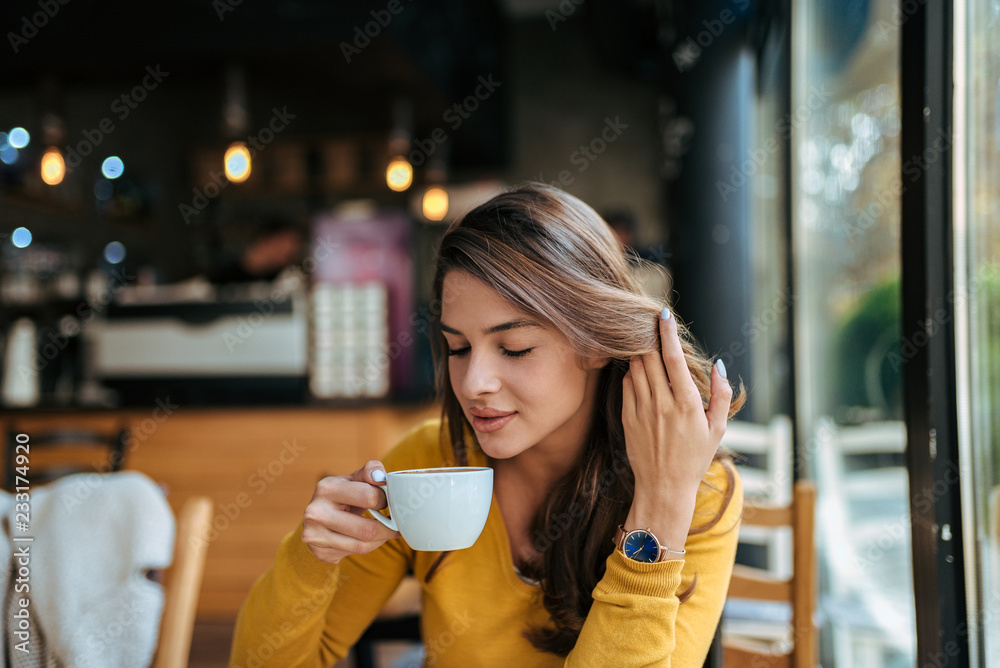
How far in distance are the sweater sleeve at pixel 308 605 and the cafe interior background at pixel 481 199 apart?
1.80ft

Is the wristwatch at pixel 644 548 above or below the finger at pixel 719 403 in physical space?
below

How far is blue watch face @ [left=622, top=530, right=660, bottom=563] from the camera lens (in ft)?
2.90

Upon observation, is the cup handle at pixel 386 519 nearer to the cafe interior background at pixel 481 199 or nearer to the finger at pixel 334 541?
the finger at pixel 334 541

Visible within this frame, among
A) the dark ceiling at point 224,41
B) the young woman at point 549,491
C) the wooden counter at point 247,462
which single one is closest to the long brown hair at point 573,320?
the young woman at point 549,491

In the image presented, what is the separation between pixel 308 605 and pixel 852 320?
6.87 feet

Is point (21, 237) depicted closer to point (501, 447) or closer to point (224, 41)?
point (224, 41)

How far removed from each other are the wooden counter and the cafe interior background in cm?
1

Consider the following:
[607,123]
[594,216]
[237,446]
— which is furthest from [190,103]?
[594,216]

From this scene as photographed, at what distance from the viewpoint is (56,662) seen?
99 cm

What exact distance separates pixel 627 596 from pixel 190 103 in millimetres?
6702

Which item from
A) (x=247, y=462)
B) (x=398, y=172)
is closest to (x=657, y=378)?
(x=247, y=462)

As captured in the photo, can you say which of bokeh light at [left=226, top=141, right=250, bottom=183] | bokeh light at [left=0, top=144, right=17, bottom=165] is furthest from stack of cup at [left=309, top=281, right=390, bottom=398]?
bokeh light at [left=0, top=144, right=17, bottom=165]

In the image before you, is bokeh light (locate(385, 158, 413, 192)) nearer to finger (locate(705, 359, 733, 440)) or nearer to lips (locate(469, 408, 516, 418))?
lips (locate(469, 408, 516, 418))

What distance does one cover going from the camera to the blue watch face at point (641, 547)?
0.88m
